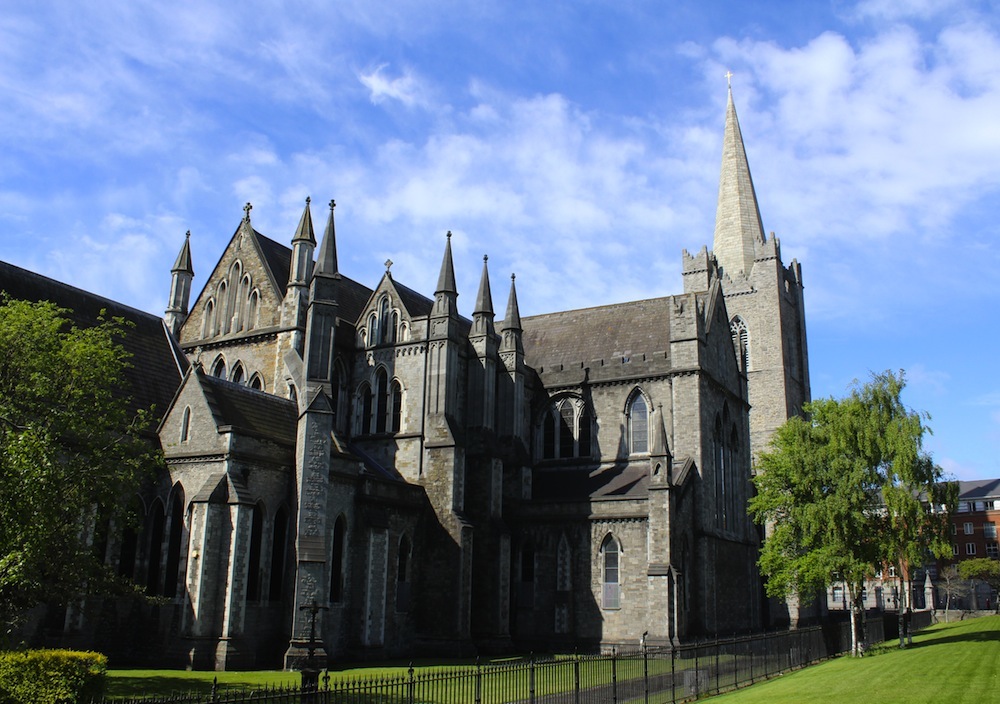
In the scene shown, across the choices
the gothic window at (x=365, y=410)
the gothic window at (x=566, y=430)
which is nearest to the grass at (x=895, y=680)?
the gothic window at (x=566, y=430)

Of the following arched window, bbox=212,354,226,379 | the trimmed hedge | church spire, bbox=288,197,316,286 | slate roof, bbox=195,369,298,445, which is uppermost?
church spire, bbox=288,197,316,286

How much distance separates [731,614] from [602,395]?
Answer: 38.9ft

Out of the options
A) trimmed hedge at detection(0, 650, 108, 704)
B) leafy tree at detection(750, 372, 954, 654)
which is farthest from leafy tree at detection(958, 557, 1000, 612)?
trimmed hedge at detection(0, 650, 108, 704)

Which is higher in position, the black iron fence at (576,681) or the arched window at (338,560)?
the arched window at (338,560)

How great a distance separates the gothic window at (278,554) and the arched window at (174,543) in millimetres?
2906

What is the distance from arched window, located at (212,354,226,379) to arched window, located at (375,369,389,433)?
21.3 ft

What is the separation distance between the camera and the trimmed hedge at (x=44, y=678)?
1520 cm

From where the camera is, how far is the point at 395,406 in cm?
3775

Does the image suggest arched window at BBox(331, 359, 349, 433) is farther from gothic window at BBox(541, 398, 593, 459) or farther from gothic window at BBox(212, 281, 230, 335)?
gothic window at BBox(541, 398, 593, 459)

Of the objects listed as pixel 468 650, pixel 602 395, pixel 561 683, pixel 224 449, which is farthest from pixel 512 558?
pixel 561 683

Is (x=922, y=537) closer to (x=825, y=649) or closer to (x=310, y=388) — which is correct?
(x=825, y=649)

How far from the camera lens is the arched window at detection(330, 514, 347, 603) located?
99.8 ft

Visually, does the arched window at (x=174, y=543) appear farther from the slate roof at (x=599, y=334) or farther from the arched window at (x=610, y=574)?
the slate roof at (x=599, y=334)

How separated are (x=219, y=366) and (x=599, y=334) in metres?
19.7
